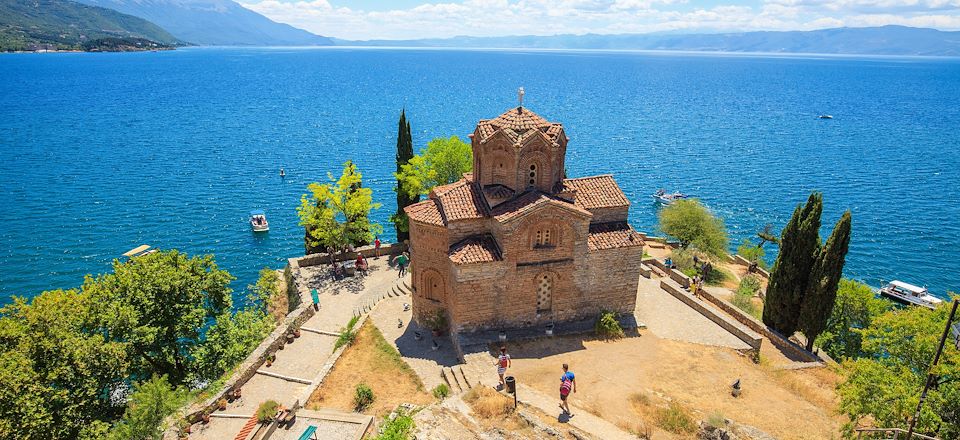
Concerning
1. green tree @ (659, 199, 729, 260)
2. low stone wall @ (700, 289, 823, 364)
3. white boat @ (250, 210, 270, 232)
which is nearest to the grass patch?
low stone wall @ (700, 289, 823, 364)

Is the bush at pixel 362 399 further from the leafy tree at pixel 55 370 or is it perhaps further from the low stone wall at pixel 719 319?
the low stone wall at pixel 719 319

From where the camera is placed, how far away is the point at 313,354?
28.6 metres

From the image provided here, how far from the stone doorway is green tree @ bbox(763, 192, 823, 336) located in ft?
44.3

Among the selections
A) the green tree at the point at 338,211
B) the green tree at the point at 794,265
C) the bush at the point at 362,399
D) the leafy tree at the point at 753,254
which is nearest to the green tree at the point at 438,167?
the green tree at the point at 338,211

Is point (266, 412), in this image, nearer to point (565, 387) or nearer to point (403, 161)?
point (565, 387)

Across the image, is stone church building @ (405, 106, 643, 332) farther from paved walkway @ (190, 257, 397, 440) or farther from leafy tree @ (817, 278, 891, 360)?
leafy tree @ (817, 278, 891, 360)

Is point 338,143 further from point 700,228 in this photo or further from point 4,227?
point 700,228

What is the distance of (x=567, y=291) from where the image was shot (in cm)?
2833

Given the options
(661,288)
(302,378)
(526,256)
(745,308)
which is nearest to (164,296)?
(302,378)

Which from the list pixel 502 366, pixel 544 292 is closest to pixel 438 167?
pixel 544 292

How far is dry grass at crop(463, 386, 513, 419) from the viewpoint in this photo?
67.8ft

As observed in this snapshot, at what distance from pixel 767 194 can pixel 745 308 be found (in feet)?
127

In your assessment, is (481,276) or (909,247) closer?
(481,276)

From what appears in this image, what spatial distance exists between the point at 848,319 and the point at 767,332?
651 centimetres
